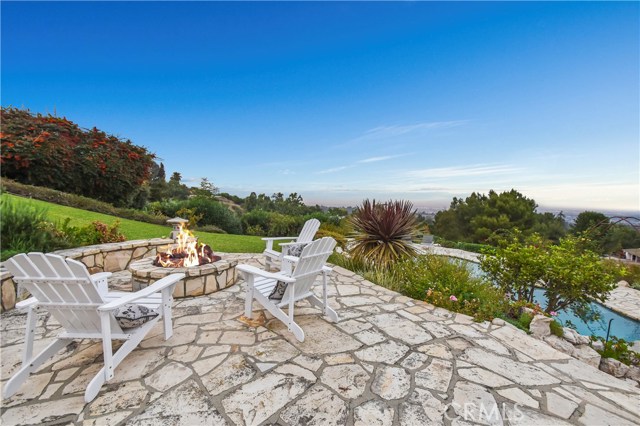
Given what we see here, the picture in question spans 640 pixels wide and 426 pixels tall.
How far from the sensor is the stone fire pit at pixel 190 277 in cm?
349

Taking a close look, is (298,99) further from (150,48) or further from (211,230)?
(211,230)

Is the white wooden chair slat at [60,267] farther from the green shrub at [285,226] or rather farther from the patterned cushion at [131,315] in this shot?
the green shrub at [285,226]

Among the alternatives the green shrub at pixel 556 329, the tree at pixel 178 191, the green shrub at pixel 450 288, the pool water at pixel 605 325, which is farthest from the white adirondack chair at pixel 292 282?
the tree at pixel 178 191

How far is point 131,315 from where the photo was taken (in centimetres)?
202

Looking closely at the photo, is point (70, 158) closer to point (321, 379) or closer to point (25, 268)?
point (25, 268)

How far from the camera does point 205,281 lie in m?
3.75

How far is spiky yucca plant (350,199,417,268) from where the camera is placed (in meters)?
5.10

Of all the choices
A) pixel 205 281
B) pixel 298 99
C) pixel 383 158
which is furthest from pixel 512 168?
pixel 205 281

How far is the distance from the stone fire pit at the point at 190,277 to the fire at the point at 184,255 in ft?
0.45

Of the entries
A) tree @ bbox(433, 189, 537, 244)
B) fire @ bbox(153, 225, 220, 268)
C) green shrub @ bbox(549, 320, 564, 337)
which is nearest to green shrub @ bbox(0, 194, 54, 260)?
fire @ bbox(153, 225, 220, 268)

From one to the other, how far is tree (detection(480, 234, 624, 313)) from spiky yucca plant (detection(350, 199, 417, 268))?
1380 millimetres

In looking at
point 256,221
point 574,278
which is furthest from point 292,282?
point 256,221

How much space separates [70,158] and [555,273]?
43.2 feet

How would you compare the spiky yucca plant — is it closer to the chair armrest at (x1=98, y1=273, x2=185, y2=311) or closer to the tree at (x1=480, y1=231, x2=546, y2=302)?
the tree at (x1=480, y1=231, x2=546, y2=302)
